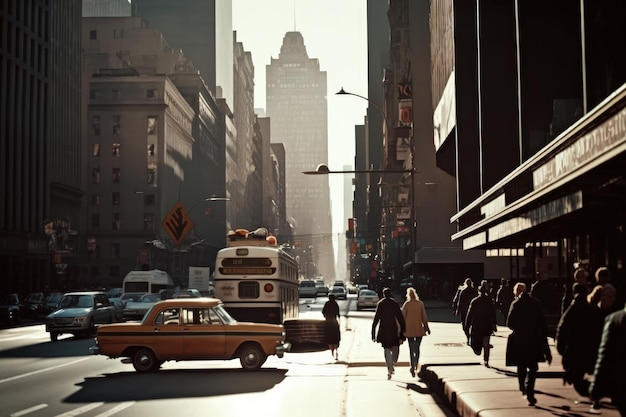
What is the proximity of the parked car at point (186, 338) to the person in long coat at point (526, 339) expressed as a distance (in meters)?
9.04

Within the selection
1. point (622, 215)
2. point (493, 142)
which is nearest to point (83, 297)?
point (493, 142)

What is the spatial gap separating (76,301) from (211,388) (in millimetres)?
19791

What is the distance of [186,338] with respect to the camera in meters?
22.0

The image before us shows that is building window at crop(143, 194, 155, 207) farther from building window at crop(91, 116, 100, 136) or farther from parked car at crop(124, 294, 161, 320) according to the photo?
parked car at crop(124, 294, 161, 320)

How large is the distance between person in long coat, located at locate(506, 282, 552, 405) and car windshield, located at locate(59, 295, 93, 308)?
83.7 ft

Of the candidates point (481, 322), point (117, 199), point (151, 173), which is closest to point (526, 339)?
point (481, 322)

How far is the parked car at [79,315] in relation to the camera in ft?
114

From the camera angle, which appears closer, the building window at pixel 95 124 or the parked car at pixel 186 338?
the parked car at pixel 186 338

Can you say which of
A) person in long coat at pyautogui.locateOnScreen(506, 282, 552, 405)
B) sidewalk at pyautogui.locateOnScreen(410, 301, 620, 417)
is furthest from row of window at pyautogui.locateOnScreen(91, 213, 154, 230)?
person in long coat at pyautogui.locateOnScreen(506, 282, 552, 405)

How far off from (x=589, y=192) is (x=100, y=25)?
145037mm

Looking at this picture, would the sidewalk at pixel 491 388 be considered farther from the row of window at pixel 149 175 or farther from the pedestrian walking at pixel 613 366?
the row of window at pixel 149 175

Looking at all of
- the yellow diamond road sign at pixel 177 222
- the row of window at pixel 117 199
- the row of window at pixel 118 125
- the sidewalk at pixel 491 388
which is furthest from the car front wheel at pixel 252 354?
the row of window at pixel 118 125

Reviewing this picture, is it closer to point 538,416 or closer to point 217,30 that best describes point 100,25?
point 217,30

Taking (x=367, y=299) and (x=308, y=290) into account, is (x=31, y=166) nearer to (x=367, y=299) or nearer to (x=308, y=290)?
(x=308, y=290)
